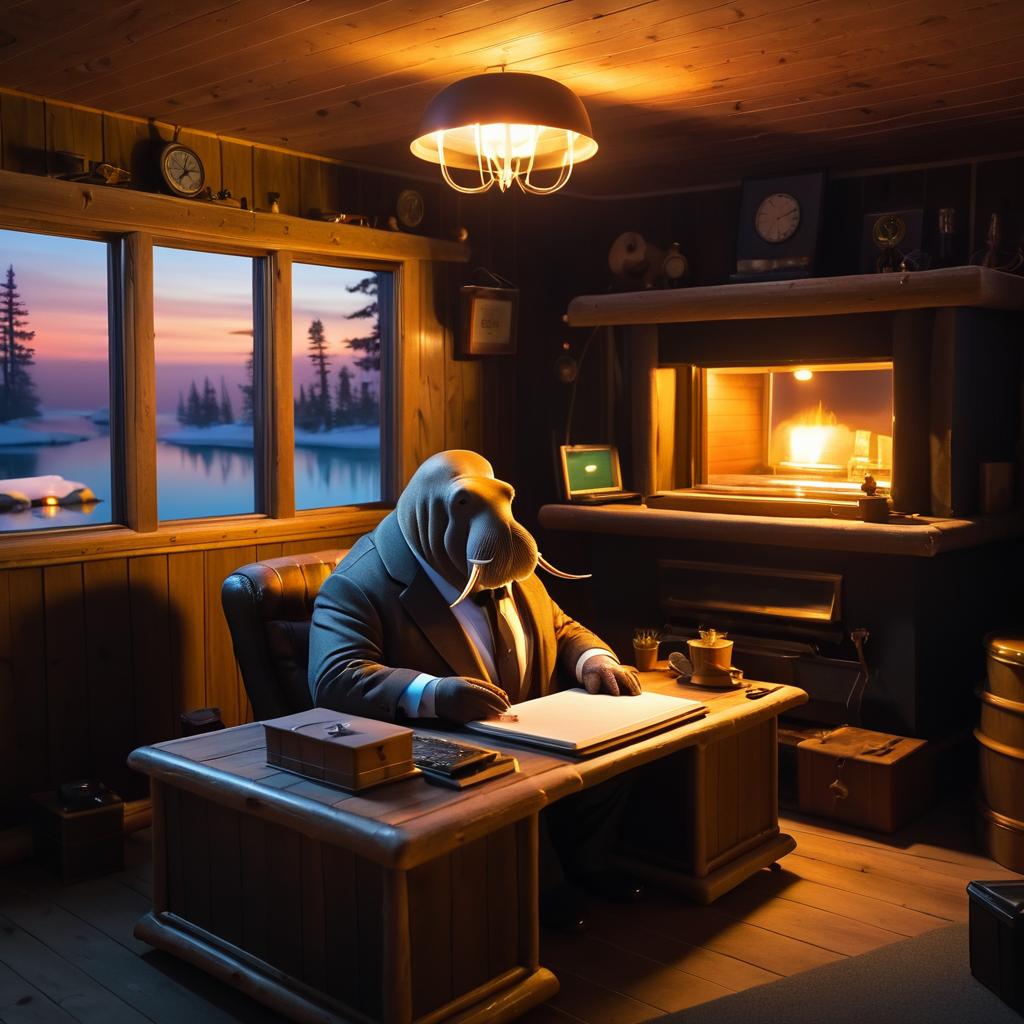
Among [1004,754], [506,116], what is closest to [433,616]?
[506,116]

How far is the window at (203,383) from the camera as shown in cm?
382

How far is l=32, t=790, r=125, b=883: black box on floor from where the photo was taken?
125 inches

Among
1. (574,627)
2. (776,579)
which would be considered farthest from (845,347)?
(574,627)

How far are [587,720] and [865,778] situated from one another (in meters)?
1.31

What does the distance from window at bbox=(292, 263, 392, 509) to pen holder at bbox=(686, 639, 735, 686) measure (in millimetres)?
1765

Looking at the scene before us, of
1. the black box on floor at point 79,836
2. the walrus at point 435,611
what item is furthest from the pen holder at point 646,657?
the black box on floor at point 79,836

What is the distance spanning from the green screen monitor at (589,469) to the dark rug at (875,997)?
7.16 feet

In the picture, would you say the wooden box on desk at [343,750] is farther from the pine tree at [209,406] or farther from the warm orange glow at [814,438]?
the warm orange glow at [814,438]

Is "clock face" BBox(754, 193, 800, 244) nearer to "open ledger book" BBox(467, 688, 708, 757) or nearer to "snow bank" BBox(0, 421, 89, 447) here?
"open ledger book" BBox(467, 688, 708, 757)

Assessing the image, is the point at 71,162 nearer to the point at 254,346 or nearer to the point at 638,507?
the point at 254,346

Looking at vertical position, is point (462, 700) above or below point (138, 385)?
below

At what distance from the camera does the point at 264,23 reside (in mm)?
2721

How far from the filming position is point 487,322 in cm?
454

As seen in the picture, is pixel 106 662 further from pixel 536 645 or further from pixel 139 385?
pixel 536 645
